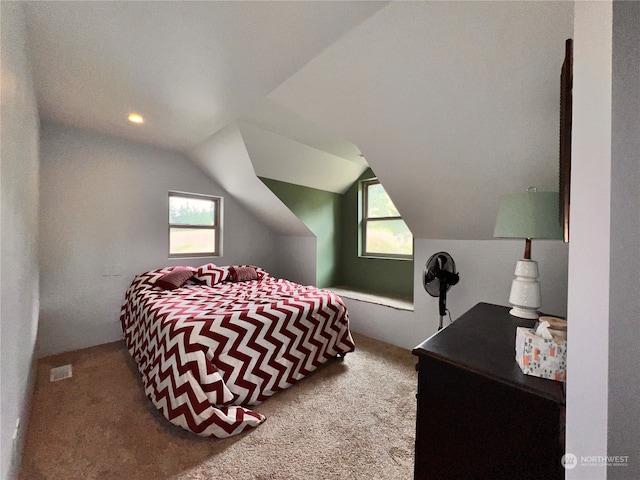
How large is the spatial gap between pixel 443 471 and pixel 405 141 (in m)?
1.91

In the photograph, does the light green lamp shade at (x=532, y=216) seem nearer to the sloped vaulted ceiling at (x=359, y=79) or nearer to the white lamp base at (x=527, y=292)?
the white lamp base at (x=527, y=292)

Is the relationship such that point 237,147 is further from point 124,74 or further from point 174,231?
point 174,231

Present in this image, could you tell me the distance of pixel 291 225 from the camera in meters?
3.81

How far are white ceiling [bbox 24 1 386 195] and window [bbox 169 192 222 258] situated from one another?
1094 mm

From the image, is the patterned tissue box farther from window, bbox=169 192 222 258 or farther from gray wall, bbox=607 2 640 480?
window, bbox=169 192 222 258

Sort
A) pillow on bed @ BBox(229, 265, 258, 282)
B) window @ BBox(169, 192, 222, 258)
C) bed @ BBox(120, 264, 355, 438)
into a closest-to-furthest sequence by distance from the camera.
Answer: bed @ BBox(120, 264, 355, 438) < pillow on bed @ BBox(229, 265, 258, 282) < window @ BBox(169, 192, 222, 258)

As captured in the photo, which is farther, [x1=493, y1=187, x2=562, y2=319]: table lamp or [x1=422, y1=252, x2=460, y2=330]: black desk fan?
[x1=422, y1=252, x2=460, y2=330]: black desk fan

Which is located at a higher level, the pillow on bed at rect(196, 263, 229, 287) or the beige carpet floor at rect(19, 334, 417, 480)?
the pillow on bed at rect(196, 263, 229, 287)

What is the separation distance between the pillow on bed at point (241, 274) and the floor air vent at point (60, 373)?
1.62m

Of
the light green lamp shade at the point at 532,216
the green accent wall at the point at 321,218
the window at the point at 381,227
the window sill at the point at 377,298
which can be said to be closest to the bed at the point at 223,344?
the window sill at the point at 377,298

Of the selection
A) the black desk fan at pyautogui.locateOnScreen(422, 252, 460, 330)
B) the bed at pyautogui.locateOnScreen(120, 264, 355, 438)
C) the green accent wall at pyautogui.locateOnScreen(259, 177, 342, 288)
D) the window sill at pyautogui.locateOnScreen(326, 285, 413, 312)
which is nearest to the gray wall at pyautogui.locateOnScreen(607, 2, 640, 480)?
the black desk fan at pyautogui.locateOnScreen(422, 252, 460, 330)

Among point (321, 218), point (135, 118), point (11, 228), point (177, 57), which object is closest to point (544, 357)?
point (11, 228)

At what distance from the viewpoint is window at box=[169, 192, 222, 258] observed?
132 inches

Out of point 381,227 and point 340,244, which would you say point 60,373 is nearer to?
point 340,244
